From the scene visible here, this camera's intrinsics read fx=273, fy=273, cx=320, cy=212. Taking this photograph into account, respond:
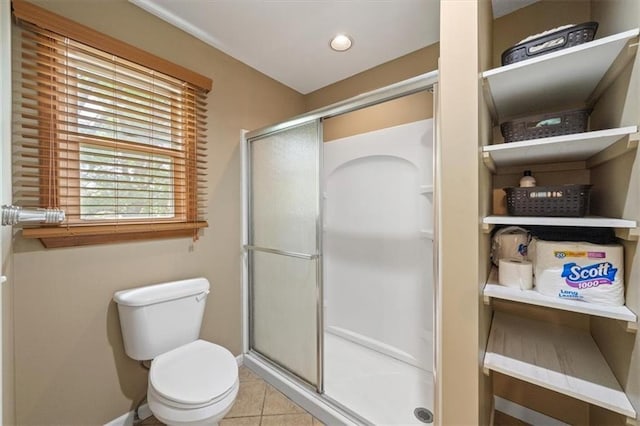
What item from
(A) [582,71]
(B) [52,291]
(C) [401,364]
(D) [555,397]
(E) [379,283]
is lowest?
(C) [401,364]

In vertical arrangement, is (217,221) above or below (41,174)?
below

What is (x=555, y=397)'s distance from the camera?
1478 millimetres

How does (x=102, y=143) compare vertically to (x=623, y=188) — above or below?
above

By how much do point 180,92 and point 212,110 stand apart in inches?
9.2

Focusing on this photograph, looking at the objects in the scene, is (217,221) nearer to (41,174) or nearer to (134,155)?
(134,155)

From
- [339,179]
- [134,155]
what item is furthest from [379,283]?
[134,155]

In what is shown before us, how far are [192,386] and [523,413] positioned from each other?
180cm

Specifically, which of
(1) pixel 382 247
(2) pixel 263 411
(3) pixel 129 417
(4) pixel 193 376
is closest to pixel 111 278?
(4) pixel 193 376

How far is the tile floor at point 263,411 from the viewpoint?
1.60m

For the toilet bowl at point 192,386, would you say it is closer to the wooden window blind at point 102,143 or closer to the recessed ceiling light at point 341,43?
the wooden window blind at point 102,143

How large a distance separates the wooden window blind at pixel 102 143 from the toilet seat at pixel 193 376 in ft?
2.34

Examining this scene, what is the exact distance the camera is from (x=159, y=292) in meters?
1.52

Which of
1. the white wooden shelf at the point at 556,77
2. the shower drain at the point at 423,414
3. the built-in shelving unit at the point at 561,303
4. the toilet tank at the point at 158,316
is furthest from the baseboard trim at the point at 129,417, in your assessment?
the white wooden shelf at the point at 556,77

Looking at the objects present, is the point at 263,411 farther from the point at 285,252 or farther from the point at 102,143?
the point at 102,143
